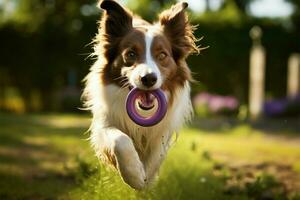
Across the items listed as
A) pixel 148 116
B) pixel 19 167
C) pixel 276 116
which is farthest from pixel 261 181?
pixel 276 116

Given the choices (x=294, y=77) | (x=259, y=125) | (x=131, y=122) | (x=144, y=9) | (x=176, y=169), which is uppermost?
(x=144, y=9)

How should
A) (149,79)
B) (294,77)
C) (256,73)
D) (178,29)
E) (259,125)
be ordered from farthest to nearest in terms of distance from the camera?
(294,77) < (256,73) < (259,125) < (178,29) < (149,79)

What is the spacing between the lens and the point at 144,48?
197 inches

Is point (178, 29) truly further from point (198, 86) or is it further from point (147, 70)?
point (198, 86)

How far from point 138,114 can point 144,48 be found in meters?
0.58

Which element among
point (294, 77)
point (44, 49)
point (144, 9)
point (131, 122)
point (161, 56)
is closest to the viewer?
point (161, 56)

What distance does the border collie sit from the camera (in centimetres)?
502

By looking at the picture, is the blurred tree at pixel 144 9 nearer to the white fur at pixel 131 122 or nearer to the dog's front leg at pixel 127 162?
the white fur at pixel 131 122

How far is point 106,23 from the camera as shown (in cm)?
556

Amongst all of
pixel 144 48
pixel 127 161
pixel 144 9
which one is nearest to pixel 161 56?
pixel 144 48

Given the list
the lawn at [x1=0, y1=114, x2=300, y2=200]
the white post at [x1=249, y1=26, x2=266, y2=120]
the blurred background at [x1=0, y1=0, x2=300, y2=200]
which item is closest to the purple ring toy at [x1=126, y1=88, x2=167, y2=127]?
the lawn at [x1=0, y1=114, x2=300, y2=200]

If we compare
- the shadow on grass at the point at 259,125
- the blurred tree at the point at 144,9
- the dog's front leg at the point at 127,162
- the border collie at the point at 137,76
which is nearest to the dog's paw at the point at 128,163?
the dog's front leg at the point at 127,162

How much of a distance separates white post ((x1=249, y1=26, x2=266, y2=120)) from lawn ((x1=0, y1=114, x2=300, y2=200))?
4.44m

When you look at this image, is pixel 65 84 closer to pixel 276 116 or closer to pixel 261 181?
pixel 276 116
